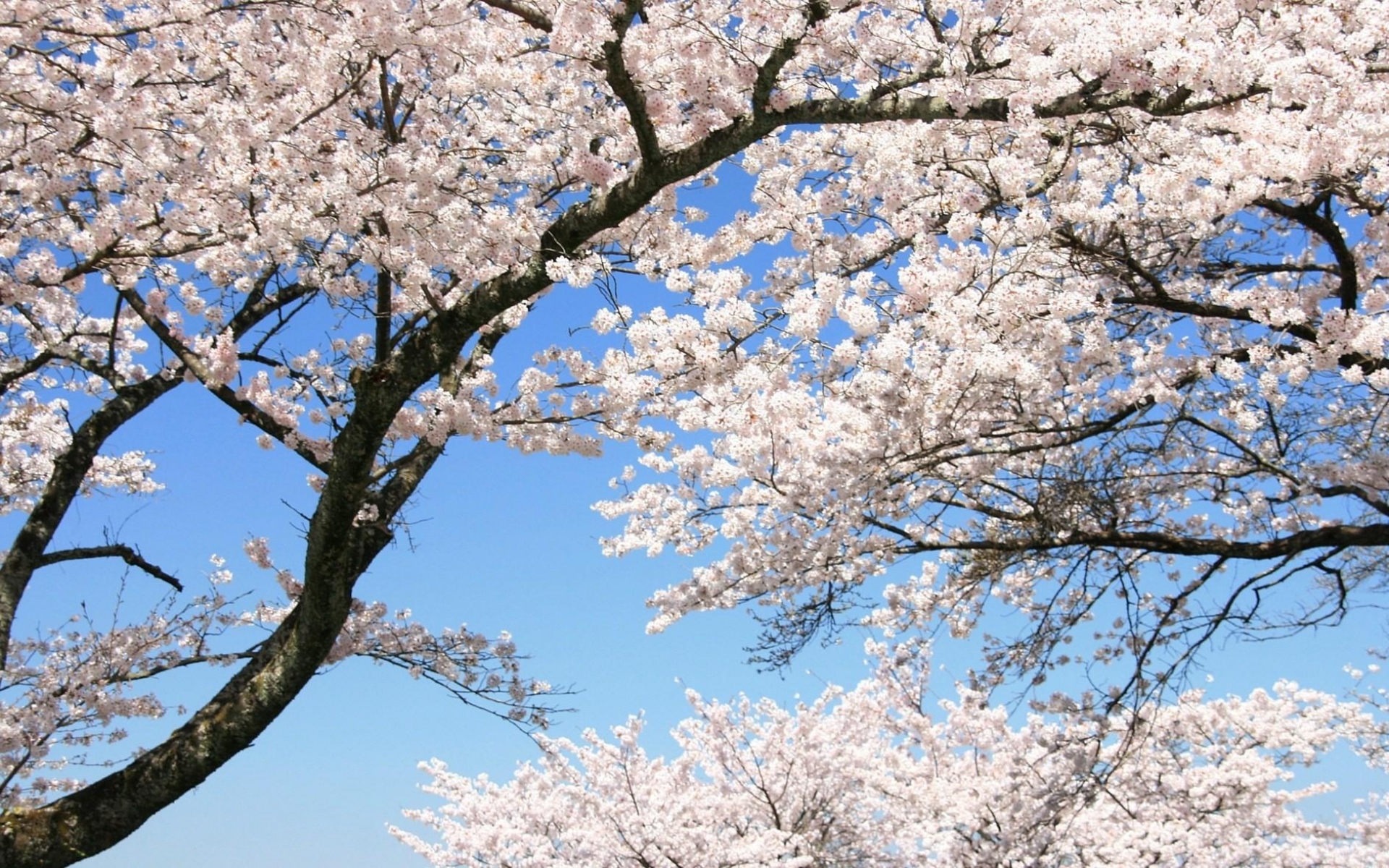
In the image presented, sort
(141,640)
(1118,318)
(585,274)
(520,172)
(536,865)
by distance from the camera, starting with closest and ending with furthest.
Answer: (585,274) < (1118,318) < (520,172) < (141,640) < (536,865)

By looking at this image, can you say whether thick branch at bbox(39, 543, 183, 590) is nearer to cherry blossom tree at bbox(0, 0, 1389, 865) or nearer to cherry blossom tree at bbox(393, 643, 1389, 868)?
cherry blossom tree at bbox(0, 0, 1389, 865)

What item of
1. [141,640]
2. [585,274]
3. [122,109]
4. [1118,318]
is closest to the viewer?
[585,274]

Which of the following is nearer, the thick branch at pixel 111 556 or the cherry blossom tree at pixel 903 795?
the thick branch at pixel 111 556

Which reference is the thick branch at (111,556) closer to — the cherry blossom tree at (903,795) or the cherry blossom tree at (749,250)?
the cherry blossom tree at (749,250)

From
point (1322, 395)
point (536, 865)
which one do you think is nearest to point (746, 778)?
point (536, 865)

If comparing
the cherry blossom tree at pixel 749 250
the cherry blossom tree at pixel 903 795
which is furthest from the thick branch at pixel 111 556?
the cherry blossom tree at pixel 903 795

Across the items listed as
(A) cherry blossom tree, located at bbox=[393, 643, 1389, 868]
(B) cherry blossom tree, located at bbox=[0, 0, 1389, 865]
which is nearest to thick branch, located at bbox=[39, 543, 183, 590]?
(B) cherry blossom tree, located at bbox=[0, 0, 1389, 865]

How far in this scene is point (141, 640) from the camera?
742cm

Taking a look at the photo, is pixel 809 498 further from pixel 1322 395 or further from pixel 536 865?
pixel 536 865

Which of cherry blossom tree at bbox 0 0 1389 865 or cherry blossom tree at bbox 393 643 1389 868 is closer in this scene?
cherry blossom tree at bbox 0 0 1389 865

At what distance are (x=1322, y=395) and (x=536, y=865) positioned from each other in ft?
→ 31.8

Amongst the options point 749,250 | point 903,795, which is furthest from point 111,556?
point 903,795

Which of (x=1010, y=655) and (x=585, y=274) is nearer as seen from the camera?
(x=585, y=274)

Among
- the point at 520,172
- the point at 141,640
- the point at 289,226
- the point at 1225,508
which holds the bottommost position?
the point at 141,640
